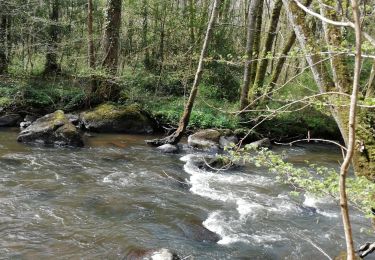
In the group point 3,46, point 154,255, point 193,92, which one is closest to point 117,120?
point 193,92

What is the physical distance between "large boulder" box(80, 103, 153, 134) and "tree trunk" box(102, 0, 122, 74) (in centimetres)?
155

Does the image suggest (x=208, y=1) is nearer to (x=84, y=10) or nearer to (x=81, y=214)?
(x=84, y=10)

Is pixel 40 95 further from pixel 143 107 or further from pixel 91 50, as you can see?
pixel 143 107

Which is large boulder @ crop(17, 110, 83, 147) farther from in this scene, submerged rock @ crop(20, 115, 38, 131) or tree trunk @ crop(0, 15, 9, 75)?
tree trunk @ crop(0, 15, 9, 75)

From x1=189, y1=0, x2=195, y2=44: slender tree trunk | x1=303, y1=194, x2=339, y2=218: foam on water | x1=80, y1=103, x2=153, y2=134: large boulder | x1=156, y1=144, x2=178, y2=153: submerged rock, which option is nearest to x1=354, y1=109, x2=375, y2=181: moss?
x1=303, y1=194, x2=339, y2=218: foam on water

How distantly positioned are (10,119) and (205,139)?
6.83 m

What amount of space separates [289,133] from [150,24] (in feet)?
28.2

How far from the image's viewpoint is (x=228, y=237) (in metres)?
6.44

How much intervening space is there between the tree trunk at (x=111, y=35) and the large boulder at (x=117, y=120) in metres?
1.55

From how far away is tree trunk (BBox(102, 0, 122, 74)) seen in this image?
15742 millimetres

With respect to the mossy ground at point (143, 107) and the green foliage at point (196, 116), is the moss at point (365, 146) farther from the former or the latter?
the green foliage at point (196, 116)

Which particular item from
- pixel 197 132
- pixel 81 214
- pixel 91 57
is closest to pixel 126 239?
pixel 81 214

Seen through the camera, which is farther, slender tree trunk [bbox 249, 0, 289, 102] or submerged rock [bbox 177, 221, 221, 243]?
slender tree trunk [bbox 249, 0, 289, 102]

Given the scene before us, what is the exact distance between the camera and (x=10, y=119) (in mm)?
14453
